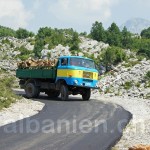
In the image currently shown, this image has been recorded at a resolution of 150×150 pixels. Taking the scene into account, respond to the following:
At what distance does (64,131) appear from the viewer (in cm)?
1234

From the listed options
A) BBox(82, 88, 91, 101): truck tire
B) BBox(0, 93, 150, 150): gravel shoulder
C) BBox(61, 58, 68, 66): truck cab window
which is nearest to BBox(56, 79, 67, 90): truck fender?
BBox(61, 58, 68, 66): truck cab window

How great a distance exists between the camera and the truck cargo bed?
82.8 feet

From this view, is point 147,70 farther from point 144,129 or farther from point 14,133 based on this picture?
point 14,133

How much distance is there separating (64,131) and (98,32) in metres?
54.9

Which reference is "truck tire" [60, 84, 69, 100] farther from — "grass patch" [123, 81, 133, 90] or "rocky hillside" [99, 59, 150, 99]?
"grass patch" [123, 81, 133, 90]

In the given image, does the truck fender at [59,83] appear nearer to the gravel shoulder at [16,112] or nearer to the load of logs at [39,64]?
the load of logs at [39,64]

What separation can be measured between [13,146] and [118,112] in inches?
367

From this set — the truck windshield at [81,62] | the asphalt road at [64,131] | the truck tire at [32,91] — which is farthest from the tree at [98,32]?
the asphalt road at [64,131]

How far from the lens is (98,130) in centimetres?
1300

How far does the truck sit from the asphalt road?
681 cm

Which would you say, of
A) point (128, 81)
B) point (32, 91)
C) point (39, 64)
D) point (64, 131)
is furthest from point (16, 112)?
point (128, 81)

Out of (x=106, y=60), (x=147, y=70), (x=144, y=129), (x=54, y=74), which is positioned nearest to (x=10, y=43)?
(x=106, y=60)

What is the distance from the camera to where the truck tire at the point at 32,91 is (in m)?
26.5

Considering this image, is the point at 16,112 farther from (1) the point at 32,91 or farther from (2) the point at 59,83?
(1) the point at 32,91
